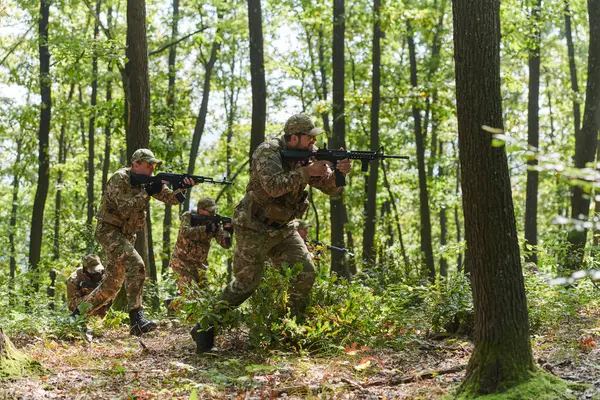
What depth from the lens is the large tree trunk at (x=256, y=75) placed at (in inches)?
448

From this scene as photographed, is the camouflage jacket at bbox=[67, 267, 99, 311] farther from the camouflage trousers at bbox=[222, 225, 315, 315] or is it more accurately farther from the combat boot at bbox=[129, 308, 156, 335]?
the camouflage trousers at bbox=[222, 225, 315, 315]

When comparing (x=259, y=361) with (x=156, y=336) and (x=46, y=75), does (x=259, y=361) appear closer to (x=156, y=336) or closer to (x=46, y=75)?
(x=156, y=336)

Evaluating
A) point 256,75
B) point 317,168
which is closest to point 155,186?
point 317,168

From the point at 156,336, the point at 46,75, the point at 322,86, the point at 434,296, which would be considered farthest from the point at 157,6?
the point at 434,296

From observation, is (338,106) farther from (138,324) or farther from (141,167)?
(138,324)

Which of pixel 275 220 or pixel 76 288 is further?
pixel 76 288

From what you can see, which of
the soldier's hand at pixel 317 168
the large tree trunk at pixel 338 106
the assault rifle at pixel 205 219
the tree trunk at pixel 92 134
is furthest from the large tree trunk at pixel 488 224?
the large tree trunk at pixel 338 106

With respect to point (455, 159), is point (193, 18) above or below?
above

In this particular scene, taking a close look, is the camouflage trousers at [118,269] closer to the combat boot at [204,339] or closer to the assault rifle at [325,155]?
the combat boot at [204,339]

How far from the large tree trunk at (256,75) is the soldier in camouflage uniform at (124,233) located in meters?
3.13

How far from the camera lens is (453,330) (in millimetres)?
6594

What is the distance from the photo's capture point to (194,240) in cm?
1128

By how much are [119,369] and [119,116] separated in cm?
896

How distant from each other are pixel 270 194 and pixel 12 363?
271 cm
